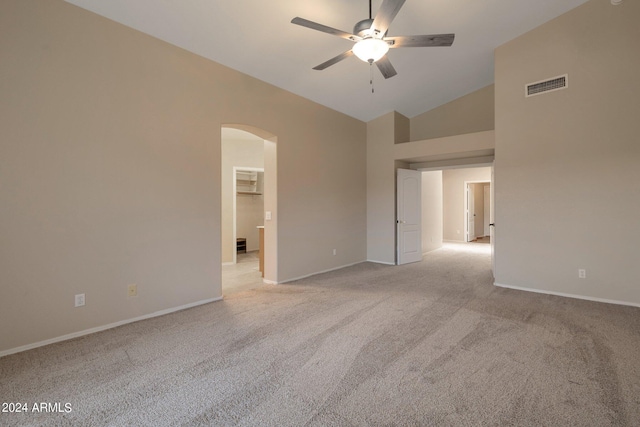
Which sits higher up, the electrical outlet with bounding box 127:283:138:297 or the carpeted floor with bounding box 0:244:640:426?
the electrical outlet with bounding box 127:283:138:297

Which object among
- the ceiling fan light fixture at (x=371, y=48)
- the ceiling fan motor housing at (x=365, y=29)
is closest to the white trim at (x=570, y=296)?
the ceiling fan light fixture at (x=371, y=48)

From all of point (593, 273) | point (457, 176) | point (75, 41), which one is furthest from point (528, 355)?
point (457, 176)

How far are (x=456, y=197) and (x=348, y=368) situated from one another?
945 centimetres

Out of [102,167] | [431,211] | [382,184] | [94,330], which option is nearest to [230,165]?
[382,184]

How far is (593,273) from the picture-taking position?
12.2 ft

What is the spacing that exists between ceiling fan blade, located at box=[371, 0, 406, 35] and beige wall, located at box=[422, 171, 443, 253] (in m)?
5.91

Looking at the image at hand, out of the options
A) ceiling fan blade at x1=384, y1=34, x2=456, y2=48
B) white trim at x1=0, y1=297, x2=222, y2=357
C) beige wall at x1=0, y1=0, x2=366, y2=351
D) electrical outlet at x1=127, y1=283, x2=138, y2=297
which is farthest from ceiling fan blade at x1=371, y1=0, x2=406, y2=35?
white trim at x1=0, y1=297, x2=222, y2=357

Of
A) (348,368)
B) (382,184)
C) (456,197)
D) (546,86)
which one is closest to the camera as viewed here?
(348,368)

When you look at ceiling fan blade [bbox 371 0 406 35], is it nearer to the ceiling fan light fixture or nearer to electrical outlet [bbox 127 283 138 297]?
the ceiling fan light fixture

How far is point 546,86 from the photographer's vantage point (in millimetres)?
3969

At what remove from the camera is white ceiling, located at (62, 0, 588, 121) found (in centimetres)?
296

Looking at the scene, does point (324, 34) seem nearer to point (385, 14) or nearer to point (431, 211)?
point (385, 14)

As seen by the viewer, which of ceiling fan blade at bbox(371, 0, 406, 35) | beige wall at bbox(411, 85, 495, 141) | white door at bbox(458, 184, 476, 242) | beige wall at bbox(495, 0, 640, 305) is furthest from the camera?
white door at bbox(458, 184, 476, 242)

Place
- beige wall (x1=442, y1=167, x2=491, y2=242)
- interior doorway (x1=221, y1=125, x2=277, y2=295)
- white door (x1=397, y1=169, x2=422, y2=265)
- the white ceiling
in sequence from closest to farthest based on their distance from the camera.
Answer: the white ceiling → interior doorway (x1=221, y1=125, x2=277, y2=295) → white door (x1=397, y1=169, x2=422, y2=265) → beige wall (x1=442, y1=167, x2=491, y2=242)
